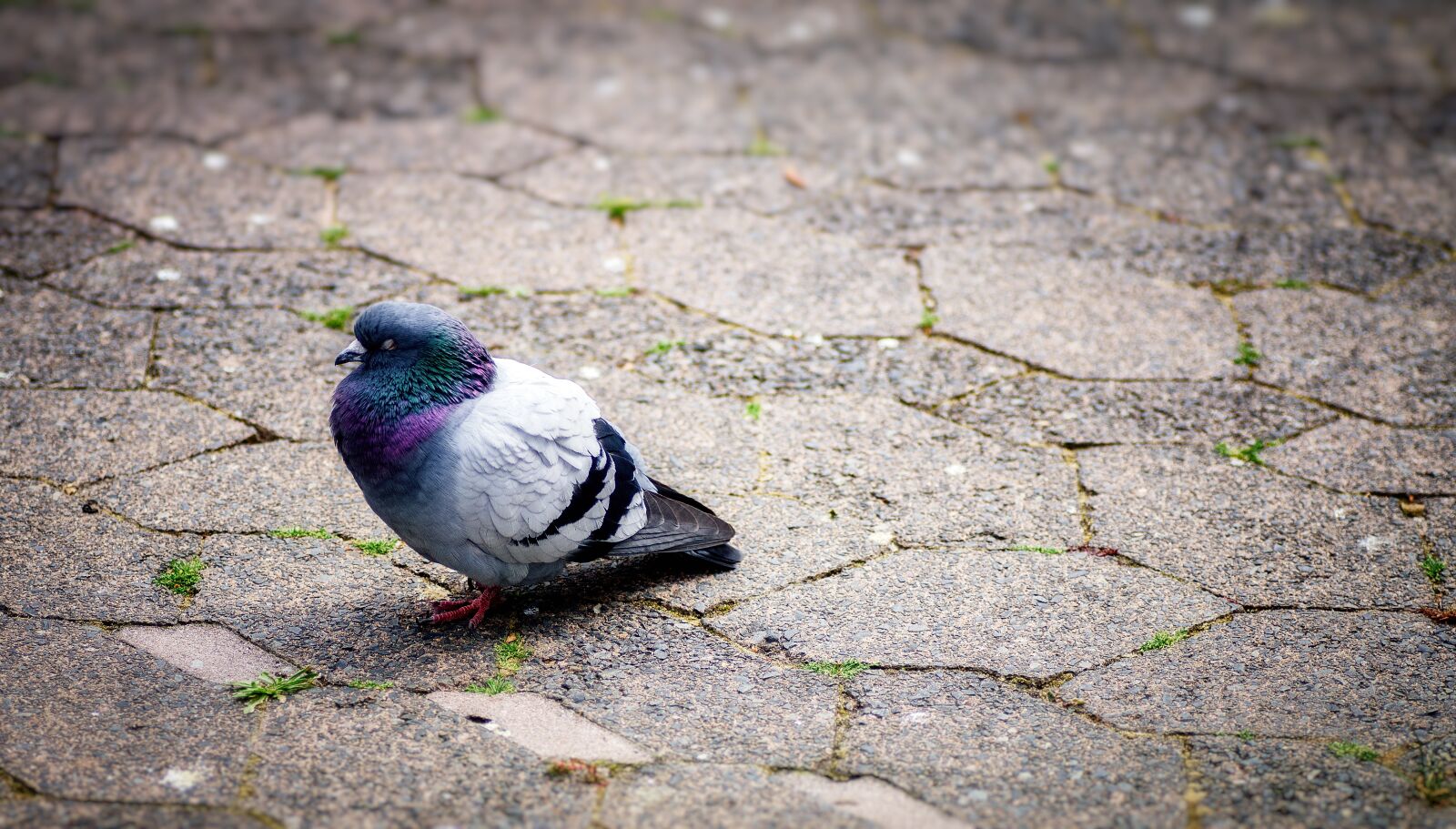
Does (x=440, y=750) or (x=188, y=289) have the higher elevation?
(x=188, y=289)

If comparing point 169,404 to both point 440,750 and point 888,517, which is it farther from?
point 888,517

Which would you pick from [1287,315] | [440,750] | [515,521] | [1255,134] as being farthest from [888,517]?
[1255,134]

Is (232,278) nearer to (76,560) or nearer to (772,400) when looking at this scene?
(76,560)

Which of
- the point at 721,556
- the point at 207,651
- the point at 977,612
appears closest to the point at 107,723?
the point at 207,651

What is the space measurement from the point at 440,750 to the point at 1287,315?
315 cm

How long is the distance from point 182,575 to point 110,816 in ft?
2.75

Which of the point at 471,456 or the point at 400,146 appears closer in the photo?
the point at 471,456

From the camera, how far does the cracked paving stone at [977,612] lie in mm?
2930

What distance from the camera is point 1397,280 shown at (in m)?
4.51

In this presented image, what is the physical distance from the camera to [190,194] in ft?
15.7

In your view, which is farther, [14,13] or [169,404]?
[14,13]

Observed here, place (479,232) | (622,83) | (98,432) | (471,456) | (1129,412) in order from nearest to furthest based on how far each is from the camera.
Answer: (471,456) → (98,432) → (1129,412) → (479,232) → (622,83)

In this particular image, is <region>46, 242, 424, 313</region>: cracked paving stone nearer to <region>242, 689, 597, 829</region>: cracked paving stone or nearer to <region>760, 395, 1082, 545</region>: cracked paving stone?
<region>760, 395, 1082, 545</region>: cracked paving stone

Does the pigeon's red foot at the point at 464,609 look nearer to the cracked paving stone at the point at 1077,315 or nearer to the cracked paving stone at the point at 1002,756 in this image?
the cracked paving stone at the point at 1002,756
